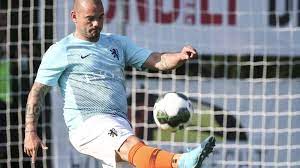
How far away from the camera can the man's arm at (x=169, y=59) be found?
5547mm

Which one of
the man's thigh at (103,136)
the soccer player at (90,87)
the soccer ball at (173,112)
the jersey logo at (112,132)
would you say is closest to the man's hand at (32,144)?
the soccer player at (90,87)

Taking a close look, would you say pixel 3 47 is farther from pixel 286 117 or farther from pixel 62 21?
pixel 286 117

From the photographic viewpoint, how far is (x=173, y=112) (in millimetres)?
5828

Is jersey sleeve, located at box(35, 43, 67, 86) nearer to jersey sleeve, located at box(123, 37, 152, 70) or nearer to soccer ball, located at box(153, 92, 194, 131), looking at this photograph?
jersey sleeve, located at box(123, 37, 152, 70)

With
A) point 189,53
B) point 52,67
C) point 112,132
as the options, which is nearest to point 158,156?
point 112,132

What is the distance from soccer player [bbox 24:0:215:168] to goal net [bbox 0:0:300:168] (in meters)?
3.18

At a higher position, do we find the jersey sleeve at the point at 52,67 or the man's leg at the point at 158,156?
the jersey sleeve at the point at 52,67

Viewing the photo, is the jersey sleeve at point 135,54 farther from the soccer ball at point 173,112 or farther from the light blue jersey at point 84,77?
the soccer ball at point 173,112

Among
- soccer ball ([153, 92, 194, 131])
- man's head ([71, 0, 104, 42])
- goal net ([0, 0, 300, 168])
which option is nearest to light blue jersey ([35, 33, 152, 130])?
man's head ([71, 0, 104, 42])

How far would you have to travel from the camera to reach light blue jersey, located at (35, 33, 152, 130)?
568cm

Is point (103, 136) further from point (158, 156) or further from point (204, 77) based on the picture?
point (204, 77)

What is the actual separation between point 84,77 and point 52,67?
0.68ft

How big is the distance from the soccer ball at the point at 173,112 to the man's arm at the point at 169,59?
0.69 feet

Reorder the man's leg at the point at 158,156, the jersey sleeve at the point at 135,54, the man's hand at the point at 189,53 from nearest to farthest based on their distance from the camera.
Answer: the man's leg at the point at 158,156
the man's hand at the point at 189,53
the jersey sleeve at the point at 135,54
